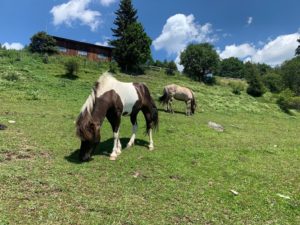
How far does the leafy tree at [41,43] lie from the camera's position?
3606 cm

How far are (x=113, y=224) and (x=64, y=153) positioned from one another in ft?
12.5

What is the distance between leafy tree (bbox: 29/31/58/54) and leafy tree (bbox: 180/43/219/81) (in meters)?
23.3

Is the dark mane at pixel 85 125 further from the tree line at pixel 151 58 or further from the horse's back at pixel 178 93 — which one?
the tree line at pixel 151 58

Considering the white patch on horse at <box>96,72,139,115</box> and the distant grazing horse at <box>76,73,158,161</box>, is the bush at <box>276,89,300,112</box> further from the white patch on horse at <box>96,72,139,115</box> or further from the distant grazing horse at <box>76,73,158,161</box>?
the white patch on horse at <box>96,72,139,115</box>

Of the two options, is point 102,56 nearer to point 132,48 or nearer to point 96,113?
point 132,48

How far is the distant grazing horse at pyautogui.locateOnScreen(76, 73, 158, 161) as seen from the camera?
6882 mm

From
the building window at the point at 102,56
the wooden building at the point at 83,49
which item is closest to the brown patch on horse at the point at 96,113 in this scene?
the wooden building at the point at 83,49

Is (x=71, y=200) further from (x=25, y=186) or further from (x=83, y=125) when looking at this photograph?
(x=83, y=125)

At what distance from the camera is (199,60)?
157 feet

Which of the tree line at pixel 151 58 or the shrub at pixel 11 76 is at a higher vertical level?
the tree line at pixel 151 58

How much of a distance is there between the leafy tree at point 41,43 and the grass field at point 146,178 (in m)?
26.1

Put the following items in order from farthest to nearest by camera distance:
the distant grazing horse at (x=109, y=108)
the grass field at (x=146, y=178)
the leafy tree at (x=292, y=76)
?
the leafy tree at (x=292, y=76)
the distant grazing horse at (x=109, y=108)
the grass field at (x=146, y=178)

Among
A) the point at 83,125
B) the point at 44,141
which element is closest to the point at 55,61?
the point at 44,141

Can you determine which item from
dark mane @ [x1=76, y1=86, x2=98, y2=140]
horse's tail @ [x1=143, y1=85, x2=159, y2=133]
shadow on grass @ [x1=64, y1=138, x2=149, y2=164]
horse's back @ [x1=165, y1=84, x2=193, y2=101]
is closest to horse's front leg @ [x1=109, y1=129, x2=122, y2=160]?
shadow on grass @ [x1=64, y1=138, x2=149, y2=164]
